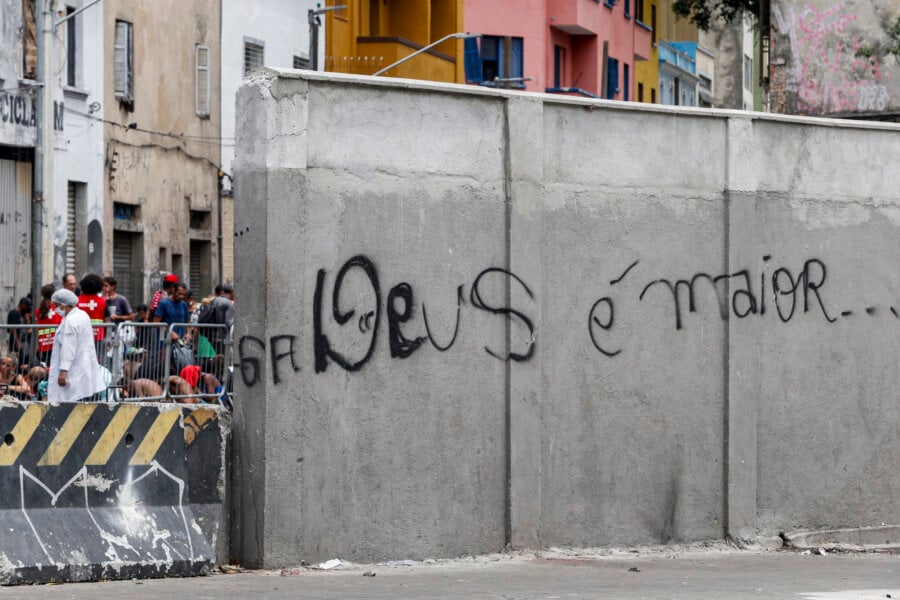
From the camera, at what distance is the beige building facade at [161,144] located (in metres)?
35.9

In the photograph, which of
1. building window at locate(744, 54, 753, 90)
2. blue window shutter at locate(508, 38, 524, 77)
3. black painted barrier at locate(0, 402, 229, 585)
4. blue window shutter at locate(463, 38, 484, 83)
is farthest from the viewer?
building window at locate(744, 54, 753, 90)

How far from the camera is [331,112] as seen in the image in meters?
11.5

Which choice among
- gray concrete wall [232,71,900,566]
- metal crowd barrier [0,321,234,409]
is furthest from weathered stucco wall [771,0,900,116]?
metal crowd barrier [0,321,234,409]

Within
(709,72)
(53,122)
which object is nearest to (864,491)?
(53,122)

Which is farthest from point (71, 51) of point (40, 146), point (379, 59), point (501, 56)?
point (501, 56)

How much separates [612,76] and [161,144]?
91.7 ft

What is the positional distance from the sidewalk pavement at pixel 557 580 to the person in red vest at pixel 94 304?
11.6 feet

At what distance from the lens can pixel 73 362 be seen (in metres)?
12.8

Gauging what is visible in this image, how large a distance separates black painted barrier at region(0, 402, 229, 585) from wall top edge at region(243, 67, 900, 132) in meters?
2.22

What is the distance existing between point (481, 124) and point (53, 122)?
2165 centimetres

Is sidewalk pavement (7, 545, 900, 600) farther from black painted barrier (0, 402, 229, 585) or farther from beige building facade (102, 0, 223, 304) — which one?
beige building facade (102, 0, 223, 304)

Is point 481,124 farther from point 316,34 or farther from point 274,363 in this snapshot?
point 316,34

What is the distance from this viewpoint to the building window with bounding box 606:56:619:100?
6156 cm

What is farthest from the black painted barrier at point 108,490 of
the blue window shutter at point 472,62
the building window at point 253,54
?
the blue window shutter at point 472,62
